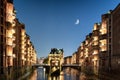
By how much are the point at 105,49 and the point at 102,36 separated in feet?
22.0

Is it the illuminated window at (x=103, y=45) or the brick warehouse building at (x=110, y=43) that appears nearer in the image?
the brick warehouse building at (x=110, y=43)

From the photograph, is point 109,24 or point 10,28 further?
point 109,24

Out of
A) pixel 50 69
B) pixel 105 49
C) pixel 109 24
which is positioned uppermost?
pixel 109 24

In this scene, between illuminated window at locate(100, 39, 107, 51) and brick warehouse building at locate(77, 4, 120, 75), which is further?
illuminated window at locate(100, 39, 107, 51)

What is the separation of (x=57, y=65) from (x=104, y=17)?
210 ft

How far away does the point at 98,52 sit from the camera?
513ft

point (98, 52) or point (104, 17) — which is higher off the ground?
point (104, 17)

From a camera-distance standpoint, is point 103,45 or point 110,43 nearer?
point 110,43

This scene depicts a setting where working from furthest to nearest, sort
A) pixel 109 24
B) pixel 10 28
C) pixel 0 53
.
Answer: pixel 109 24 < pixel 10 28 < pixel 0 53

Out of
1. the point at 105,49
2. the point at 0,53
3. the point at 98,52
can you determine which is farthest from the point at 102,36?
the point at 0,53

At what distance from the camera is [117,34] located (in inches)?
4653

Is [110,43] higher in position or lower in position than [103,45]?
higher

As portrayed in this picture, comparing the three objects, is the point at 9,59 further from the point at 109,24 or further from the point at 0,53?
the point at 109,24

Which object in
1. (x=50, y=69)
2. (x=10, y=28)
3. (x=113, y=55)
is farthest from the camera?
(x=50, y=69)
